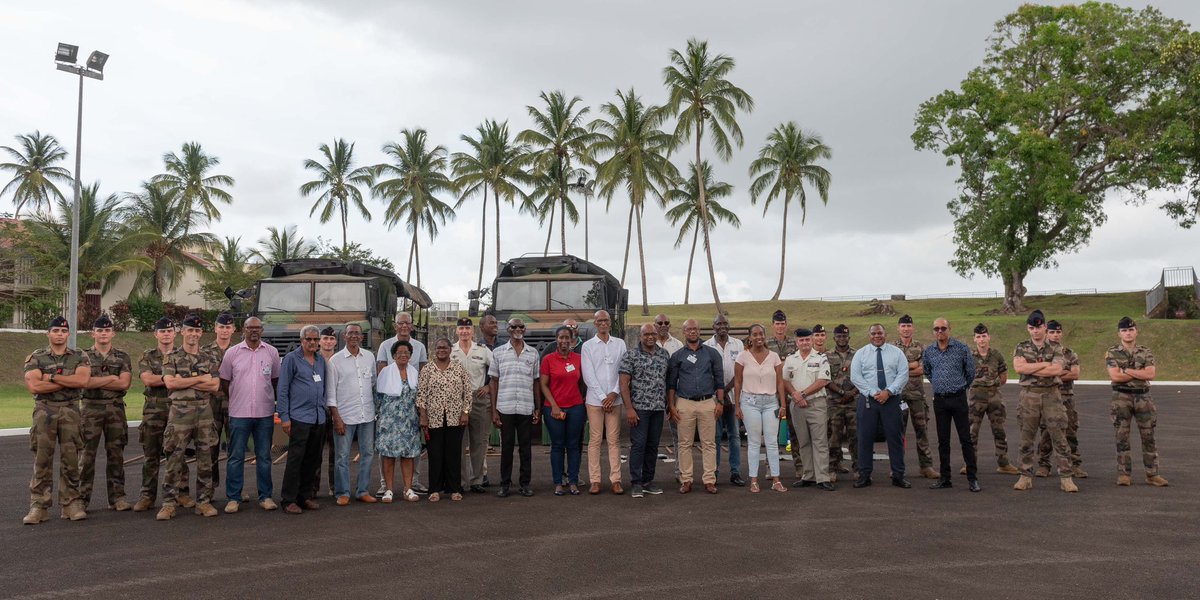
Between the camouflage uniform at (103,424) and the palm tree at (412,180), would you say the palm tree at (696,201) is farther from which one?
the camouflage uniform at (103,424)

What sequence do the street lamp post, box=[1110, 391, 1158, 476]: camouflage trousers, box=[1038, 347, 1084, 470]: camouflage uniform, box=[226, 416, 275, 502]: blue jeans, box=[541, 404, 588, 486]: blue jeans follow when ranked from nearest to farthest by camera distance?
box=[226, 416, 275, 502]: blue jeans → box=[541, 404, 588, 486]: blue jeans → box=[1110, 391, 1158, 476]: camouflage trousers → box=[1038, 347, 1084, 470]: camouflage uniform → the street lamp post

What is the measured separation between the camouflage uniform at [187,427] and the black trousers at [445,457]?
219cm

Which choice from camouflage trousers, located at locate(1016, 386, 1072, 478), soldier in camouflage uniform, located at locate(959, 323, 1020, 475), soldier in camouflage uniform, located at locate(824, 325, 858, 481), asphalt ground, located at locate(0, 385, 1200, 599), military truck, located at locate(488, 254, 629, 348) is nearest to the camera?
asphalt ground, located at locate(0, 385, 1200, 599)

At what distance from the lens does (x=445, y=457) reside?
8898 mm

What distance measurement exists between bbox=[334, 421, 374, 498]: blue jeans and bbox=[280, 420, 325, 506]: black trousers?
0.24 m

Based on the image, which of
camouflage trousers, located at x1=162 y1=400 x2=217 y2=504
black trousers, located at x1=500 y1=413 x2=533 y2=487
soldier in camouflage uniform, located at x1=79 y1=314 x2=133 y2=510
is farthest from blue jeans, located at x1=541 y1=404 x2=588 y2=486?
soldier in camouflage uniform, located at x1=79 y1=314 x2=133 y2=510

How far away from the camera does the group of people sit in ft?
26.5

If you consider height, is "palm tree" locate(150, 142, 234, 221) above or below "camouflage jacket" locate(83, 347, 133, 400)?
above

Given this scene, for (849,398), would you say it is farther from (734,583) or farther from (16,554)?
(16,554)

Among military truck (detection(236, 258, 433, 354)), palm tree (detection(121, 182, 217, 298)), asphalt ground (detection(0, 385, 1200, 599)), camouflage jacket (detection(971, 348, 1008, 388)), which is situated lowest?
asphalt ground (detection(0, 385, 1200, 599))

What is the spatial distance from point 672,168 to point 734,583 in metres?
39.1

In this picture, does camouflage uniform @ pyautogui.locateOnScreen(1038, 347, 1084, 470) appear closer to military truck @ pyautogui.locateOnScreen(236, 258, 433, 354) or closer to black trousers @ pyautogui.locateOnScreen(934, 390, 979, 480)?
black trousers @ pyautogui.locateOnScreen(934, 390, 979, 480)

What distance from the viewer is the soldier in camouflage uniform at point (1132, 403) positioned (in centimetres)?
920

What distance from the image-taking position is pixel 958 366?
9.42 meters
